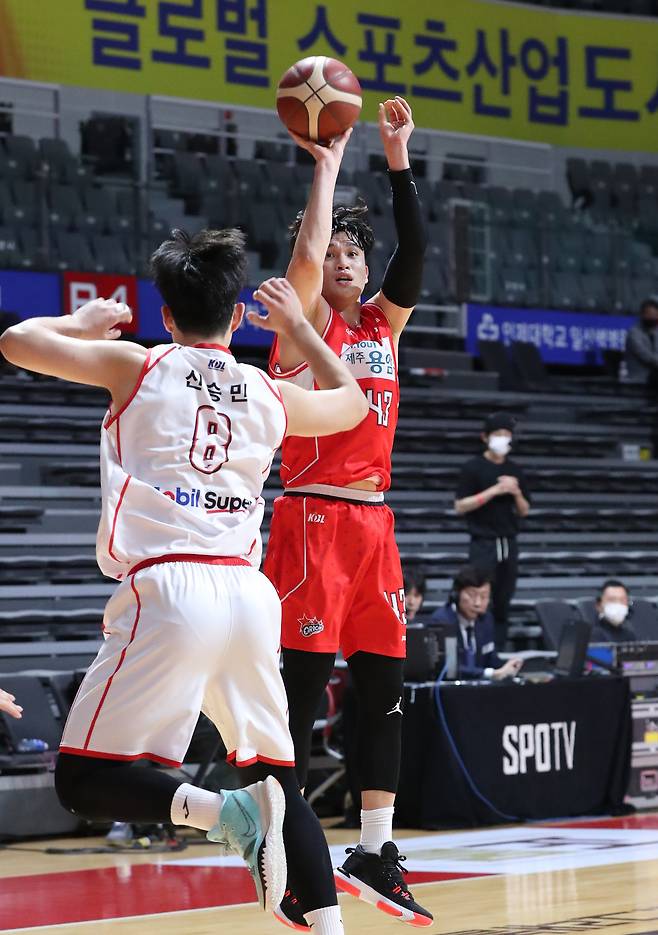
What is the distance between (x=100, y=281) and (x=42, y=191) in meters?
0.96

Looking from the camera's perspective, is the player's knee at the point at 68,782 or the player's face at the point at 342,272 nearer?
the player's knee at the point at 68,782

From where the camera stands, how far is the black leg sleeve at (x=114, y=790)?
143 inches

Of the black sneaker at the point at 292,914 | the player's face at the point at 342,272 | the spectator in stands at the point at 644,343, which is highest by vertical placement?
the spectator in stands at the point at 644,343

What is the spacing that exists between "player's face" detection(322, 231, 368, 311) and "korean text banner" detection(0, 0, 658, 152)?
38.0 feet

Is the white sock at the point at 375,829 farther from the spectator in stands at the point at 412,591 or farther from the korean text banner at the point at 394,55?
the korean text banner at the point at 394,55

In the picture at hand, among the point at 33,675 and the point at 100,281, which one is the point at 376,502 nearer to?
the point at 33,675

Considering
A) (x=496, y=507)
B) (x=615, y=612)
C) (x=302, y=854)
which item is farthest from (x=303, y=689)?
(x=496, y=507)

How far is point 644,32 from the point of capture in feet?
66.1

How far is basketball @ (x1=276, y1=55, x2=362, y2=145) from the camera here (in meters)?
4.71

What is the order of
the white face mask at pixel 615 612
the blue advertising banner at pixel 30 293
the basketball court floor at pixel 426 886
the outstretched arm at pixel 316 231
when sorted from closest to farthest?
the outstretched arm at pixel 316 231
the basketball court floor at pixel 426 886
the white face mask at pixel 615 612
the blue advertising banner at pixel 30 293

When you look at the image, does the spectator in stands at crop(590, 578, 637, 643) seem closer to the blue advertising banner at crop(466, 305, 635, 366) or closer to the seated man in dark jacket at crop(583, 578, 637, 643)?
the seated man in dark jacket at crop(583, 578, 637, 643)

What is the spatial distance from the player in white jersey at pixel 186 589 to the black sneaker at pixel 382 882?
0.99m

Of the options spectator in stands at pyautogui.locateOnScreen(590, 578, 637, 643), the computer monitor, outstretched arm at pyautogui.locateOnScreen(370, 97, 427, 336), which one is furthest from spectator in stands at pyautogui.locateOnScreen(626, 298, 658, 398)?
outstretched arm at pyautogui.locateOnScreen(370, 97, 427, 336)

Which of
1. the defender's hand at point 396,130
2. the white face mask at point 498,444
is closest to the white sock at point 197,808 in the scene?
the defender's hand at point 396,130
